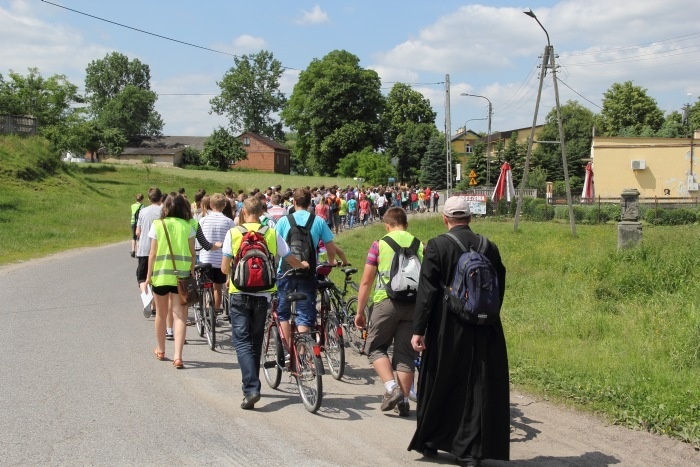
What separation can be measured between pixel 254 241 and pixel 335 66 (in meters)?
74.1

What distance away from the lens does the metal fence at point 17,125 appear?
44875 mm

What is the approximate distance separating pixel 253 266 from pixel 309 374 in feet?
3.69

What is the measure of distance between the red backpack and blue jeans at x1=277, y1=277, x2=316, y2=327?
0.72 meters

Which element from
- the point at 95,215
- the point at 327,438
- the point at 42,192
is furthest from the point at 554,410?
the point at 42,192

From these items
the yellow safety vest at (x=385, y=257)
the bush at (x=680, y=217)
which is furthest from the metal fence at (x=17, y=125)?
the yellow safety vest at (x=385, y=257)

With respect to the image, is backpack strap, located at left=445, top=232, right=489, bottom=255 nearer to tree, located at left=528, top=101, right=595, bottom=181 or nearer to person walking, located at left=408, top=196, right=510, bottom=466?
person walking, located at left=408, top=196, right=510, bottom=466

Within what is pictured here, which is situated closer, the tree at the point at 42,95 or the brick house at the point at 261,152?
the tree at the point at 42,95

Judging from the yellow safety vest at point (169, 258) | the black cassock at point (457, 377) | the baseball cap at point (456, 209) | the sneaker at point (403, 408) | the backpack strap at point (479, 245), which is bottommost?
the sneaker at point (403, 408)

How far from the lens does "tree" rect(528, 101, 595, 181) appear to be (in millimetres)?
73688

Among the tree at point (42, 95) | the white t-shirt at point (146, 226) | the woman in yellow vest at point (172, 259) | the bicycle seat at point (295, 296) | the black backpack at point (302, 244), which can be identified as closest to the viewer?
the bicycle seat at point (295, 296)

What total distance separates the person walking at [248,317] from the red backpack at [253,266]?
0.09m

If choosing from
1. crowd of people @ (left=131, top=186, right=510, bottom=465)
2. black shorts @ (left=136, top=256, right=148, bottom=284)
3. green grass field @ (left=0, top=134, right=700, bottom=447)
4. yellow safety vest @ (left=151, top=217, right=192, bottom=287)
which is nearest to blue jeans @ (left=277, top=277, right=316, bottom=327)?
crowd of people @ (left=131, top=186, right=510, bottom=465)

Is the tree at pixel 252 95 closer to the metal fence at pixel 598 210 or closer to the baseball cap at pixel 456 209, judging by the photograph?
the metal fence at pixel 598 210

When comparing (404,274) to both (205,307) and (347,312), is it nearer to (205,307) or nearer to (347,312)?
(347,312)
